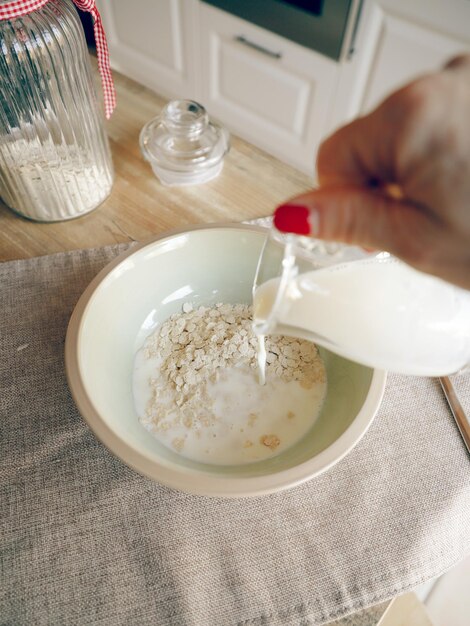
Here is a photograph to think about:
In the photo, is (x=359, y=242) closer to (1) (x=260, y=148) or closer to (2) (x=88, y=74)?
(2) (x=88, y=74)

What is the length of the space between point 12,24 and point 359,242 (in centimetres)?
53

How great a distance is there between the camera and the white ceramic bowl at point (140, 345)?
42 cm

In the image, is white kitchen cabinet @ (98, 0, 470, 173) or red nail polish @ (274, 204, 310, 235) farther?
white kitchen cabinet @ (98, 0, 470, 173)

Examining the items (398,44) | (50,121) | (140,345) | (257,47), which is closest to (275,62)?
(257,47)

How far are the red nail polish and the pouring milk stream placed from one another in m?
0.08

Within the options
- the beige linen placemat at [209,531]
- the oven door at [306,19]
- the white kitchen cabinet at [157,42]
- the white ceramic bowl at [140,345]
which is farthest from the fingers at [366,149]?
the white kitchen cabinet at [157,42]

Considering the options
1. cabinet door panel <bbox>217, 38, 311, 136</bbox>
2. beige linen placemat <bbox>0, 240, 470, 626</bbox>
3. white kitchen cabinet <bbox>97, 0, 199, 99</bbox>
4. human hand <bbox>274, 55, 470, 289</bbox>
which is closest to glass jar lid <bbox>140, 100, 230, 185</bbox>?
cabinet door panel <bbox>217, 38, 311, 136</bbox>

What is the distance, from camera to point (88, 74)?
68 cm

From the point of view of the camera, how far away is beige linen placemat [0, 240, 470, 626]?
45 centimetres

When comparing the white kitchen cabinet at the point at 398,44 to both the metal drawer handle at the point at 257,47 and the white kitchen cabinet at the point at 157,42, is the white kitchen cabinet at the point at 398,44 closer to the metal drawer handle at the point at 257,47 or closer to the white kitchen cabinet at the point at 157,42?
the metal drawer handle at the point at 257,47

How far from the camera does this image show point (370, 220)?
292 mm

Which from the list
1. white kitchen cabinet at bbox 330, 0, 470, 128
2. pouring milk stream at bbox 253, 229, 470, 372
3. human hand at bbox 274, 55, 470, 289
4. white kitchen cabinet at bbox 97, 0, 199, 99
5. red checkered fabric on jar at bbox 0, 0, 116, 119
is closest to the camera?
human hand at bbox 274, 55, 470, 289

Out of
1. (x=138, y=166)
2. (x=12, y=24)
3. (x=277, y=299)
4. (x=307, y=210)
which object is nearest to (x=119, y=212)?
(x=138, y=166)

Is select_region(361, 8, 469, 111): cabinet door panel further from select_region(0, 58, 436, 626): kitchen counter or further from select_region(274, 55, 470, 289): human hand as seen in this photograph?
select_region(274, 55, 470, 289): human hand
